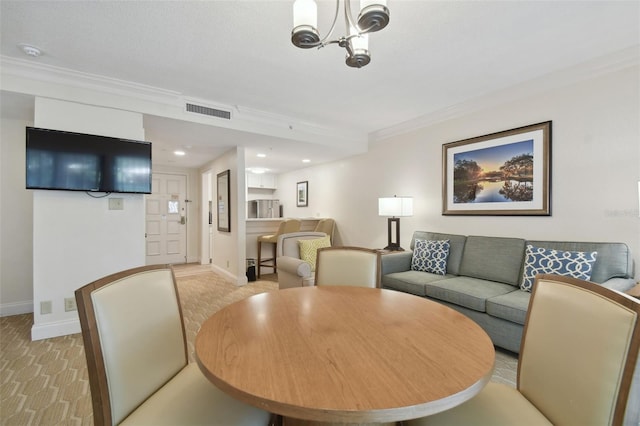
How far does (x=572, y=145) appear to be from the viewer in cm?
266

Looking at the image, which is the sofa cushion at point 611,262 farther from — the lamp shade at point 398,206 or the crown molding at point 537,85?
the lamp shade at point 398,206

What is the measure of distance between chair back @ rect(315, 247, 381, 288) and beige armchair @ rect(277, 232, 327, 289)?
1.08 m

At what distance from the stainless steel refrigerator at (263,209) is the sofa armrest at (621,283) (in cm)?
648

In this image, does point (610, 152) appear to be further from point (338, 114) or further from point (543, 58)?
point (338, 114)

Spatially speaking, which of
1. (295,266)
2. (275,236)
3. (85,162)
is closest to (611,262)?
(295,266)

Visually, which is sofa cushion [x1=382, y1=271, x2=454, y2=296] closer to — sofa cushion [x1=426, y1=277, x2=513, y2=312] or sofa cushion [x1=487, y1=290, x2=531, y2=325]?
sofa cushion [x1=426, y1=277, x2=513, y2=312]

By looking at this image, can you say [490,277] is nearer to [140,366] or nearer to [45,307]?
[140,366]

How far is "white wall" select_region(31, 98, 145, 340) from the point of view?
2.65 m

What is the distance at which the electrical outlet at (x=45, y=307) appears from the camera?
2676 mm

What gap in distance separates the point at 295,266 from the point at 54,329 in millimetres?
2391

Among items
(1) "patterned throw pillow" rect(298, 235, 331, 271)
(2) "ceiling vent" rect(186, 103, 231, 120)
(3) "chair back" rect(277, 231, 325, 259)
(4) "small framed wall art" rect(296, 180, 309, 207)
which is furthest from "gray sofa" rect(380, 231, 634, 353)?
(4) "small framed wall art" rect(296, 180, 309, 207)

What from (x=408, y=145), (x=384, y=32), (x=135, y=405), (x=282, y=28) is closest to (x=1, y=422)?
(x=135, y=405)

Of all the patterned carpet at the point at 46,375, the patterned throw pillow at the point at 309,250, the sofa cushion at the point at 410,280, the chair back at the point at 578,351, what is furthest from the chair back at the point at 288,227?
the chair back at the point at 578,351

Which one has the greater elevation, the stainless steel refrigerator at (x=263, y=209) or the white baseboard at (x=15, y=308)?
the stainless steel refrigerator at (x=263, y=209)
